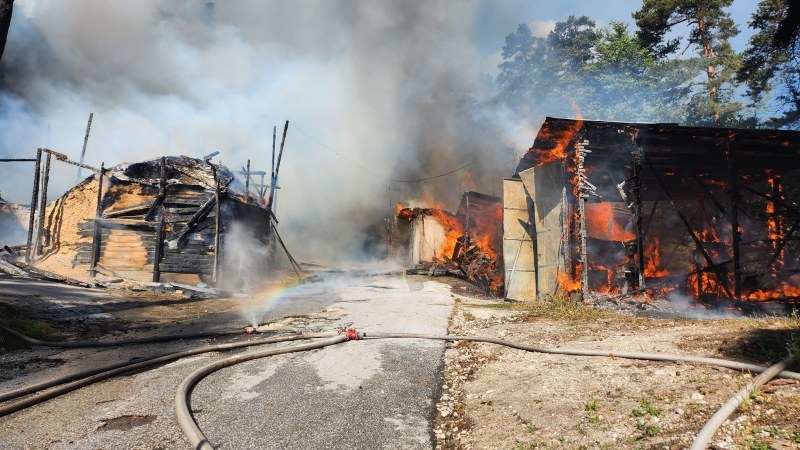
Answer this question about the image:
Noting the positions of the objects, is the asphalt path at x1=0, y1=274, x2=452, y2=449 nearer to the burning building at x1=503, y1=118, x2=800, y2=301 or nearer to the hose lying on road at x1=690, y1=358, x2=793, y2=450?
the hose lying on road at x1=690, y1=358, x2=793, y2=450

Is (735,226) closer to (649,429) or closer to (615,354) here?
(615,354)

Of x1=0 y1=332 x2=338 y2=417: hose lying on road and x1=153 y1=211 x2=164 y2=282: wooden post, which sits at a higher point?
x1=153 y1=211 x2=164 y2=282: wooden post

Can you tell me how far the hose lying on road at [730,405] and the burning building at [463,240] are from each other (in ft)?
48.6

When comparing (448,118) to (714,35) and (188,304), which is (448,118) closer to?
(714,35)

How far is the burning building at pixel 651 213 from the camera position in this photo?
420 inches

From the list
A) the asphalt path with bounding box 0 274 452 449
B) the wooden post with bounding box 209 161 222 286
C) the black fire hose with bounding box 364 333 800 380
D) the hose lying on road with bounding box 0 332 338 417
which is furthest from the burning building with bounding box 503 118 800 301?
the wooden post with bounding box 209 161 222 286

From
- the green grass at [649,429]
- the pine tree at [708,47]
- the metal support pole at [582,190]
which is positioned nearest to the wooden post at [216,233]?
the metal support pole at [582,190]

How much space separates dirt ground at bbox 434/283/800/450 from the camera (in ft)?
9.56

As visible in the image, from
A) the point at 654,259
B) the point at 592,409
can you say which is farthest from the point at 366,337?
the point at 654,259

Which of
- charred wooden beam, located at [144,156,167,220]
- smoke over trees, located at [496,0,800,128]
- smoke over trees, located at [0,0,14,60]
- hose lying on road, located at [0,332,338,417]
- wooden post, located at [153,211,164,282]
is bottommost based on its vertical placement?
hose lying on road, located at [0,332,338,417]

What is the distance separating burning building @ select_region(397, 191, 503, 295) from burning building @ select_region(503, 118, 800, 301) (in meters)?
5.05

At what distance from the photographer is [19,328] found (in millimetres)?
6742

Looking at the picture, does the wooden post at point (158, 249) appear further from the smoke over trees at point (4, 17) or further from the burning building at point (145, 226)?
the smoke over trees at point (4, 17)

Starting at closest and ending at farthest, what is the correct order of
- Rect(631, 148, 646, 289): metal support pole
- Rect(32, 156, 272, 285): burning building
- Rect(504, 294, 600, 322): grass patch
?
Rect(504, 294, 600, 322): grass patch → Rect(631, 148, 646, 289): metal support pole → Rect(32, 156, 272, 285): burning building
